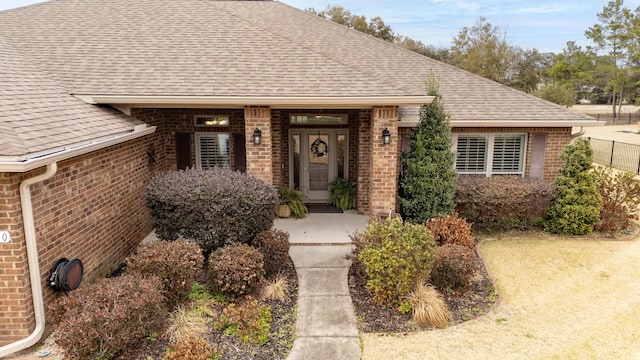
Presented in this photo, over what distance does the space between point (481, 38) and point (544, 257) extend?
32633mm

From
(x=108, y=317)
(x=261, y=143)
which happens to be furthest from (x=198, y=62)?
(x=108, y=317)

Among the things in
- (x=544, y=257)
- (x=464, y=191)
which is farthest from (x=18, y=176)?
(x=544, y=257)

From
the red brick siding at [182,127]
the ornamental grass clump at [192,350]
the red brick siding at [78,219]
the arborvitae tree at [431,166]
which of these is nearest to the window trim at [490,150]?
the arborvitae tree at [431,166]

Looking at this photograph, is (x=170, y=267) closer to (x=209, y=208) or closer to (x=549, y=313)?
(x=209, y=208)

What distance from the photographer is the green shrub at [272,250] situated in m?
Answer: 7.18

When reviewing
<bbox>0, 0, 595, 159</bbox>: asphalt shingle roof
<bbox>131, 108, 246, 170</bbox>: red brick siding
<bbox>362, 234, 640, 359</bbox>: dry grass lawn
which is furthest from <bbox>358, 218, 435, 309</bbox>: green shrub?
<bbox>131, 108, 246, 170</bbox>: red brick siding

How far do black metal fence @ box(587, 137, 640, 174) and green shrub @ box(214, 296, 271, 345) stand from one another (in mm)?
17938

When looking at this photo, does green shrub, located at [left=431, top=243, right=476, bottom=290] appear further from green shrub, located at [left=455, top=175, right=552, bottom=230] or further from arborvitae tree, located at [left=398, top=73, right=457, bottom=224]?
green shrub, located at [left=455, top=175, right=552, bottom=230]

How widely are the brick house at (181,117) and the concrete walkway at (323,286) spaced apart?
1.20 metres

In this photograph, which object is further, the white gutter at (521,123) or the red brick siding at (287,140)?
the red brick siding at (287,140)

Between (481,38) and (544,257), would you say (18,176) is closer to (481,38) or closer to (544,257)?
(544,257)

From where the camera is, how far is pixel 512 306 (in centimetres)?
686

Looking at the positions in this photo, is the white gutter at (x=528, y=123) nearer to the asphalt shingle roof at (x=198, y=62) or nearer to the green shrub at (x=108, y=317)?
the asphalt shingle roof at (x=198, y=62)

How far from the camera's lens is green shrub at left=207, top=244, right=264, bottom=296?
635 cm
